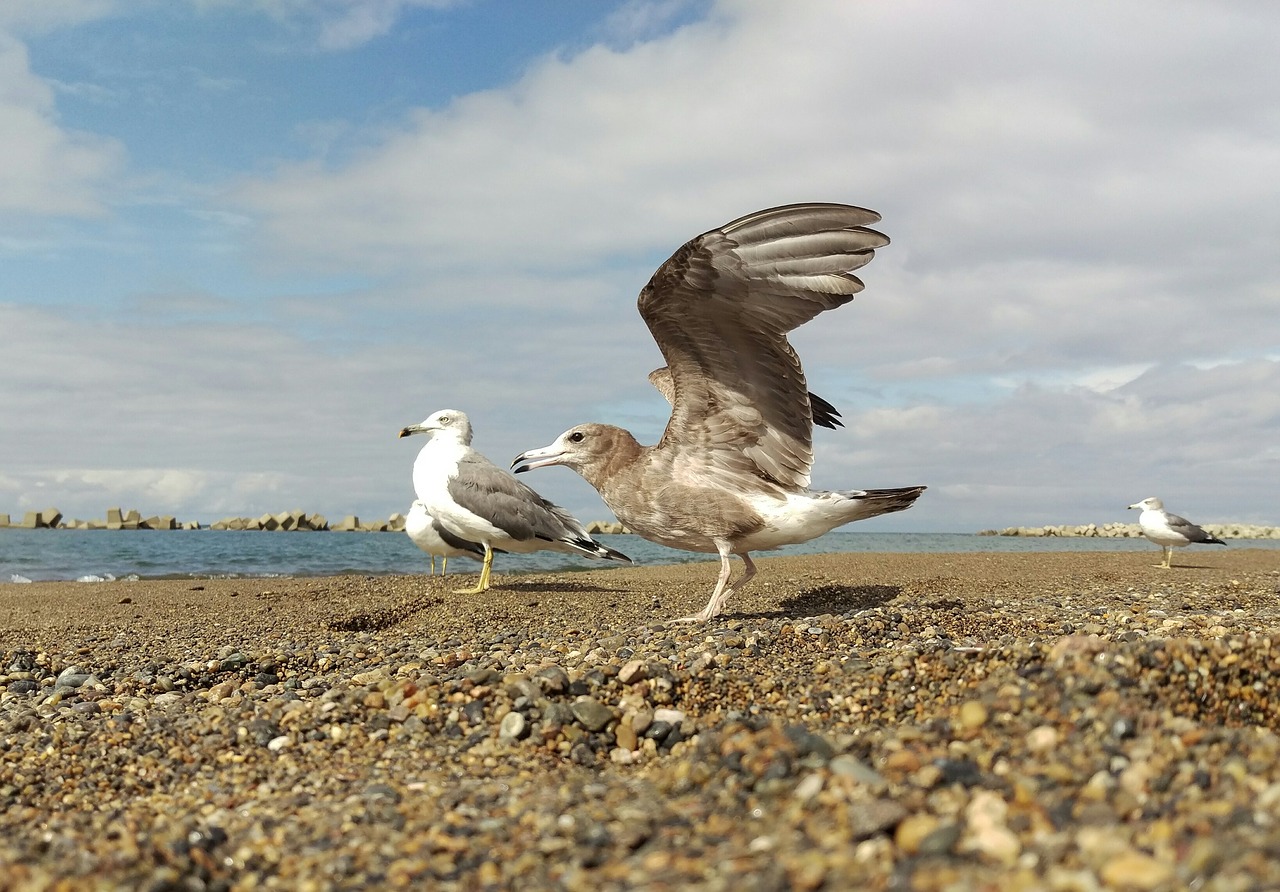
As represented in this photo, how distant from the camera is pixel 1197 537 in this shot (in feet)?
58.6

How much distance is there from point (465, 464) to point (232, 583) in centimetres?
529

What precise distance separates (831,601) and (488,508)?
477 centimetres

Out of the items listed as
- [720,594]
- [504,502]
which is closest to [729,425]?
[720,594]

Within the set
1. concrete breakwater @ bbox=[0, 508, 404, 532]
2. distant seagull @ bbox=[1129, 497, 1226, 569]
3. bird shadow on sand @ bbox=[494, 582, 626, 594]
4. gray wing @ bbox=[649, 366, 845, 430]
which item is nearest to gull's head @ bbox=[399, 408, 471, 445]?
bird shadow on sand @ bbox=[494, 582, 626, 594]

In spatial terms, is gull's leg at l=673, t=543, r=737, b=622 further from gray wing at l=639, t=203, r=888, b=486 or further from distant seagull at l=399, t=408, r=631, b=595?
distant seagull at l=399, t=408, r=631, b=595

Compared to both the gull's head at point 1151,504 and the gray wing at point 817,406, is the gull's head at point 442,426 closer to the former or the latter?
the gray wing at point 817,406

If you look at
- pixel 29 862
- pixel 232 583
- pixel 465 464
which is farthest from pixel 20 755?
pixel 232 583

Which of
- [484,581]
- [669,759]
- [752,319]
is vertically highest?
[752,319]

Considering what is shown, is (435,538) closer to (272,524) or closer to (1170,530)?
(1170,530)

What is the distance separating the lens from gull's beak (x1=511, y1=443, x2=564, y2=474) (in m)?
7.74

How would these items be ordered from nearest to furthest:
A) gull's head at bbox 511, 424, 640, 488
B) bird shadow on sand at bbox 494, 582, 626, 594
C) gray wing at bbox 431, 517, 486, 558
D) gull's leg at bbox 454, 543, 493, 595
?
gull's head at bbox 511, 424, 640, 488 < gull's leg at bbox 454, 543, 493, 595 < bird shadow on sand at bbox 494, 582, 626, 594 < gray wing at bbox 431, 517, 486, 558

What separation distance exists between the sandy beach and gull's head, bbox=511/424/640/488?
56.5 inches

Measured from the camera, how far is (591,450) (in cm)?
765

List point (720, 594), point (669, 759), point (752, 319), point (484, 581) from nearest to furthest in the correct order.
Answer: point (669, 759)
point (752, 319)
point (720, 594)
point (484, 581)
